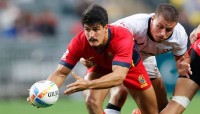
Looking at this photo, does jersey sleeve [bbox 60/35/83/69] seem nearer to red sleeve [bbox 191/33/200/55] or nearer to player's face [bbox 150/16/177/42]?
player's face [bbox 150/16/177/42]

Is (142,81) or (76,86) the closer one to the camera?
(76,86)

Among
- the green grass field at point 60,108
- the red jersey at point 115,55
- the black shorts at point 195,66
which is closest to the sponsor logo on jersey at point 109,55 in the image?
the red jersey at point 115,55

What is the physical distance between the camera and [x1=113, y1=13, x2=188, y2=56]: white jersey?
32.0 ft

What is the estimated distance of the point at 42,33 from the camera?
18391mm

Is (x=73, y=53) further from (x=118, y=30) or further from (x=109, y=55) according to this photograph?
(x=118, y=30)

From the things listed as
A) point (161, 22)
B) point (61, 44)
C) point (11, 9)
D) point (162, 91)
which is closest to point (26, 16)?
point (11, 9)

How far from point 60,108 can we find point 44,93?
252 inches

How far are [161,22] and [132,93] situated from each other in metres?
1.14

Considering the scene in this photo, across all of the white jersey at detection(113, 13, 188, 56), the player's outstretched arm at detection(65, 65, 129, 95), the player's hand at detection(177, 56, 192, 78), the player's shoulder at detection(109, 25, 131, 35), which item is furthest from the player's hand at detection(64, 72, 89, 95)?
the player's hand at detection(177, 56, 192, 78)

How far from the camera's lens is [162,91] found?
10.9 m

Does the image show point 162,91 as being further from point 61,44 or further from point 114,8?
point 114,8

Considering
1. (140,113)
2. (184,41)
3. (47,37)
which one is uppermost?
(184,41)

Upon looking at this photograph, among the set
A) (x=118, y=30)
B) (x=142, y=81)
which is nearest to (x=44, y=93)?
(x=118, y=30)

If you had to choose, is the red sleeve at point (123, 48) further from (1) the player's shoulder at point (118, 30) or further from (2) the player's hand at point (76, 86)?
(2) the player's hand at point (76, 86)
